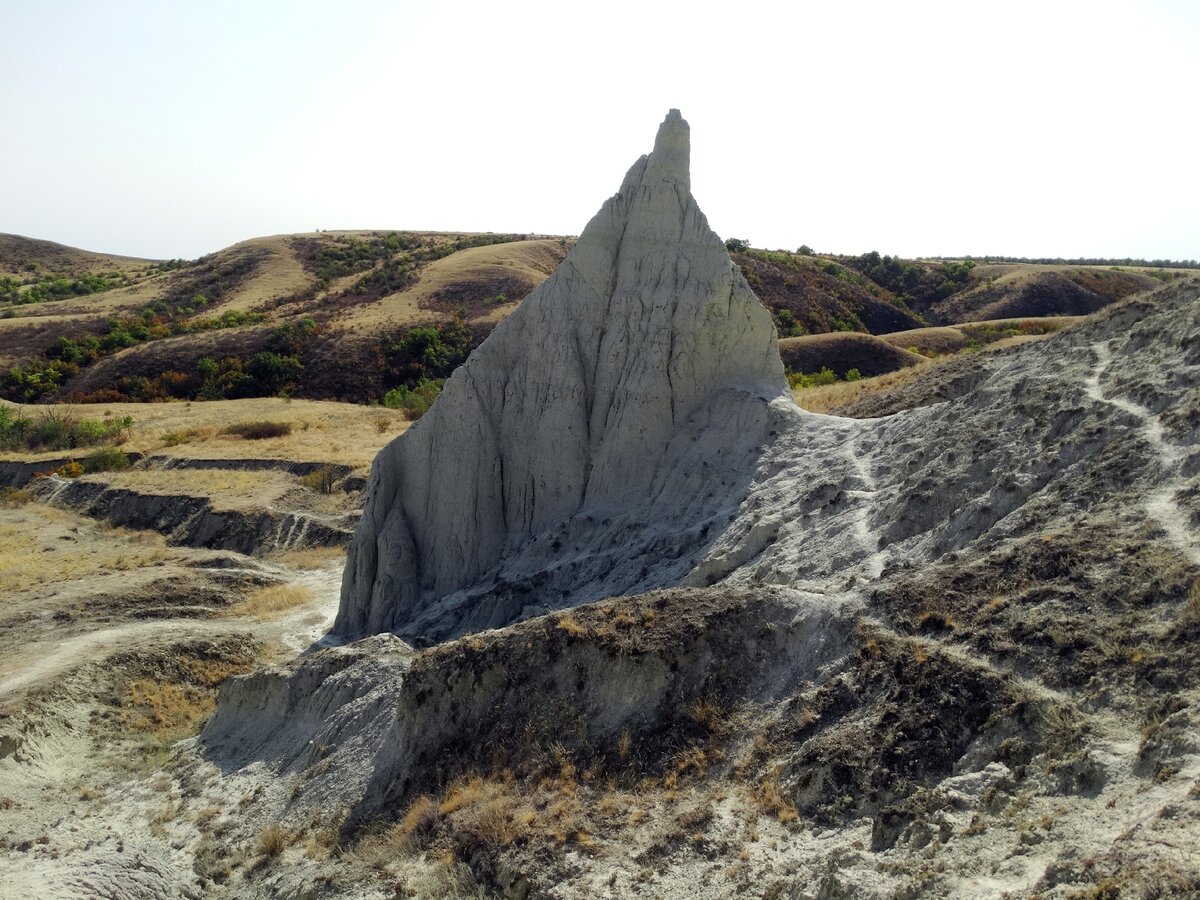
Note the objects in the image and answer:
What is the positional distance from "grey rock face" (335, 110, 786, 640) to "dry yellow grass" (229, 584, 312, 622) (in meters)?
3.66

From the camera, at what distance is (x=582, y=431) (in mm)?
20156

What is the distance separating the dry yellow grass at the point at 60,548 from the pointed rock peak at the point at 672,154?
742 inches

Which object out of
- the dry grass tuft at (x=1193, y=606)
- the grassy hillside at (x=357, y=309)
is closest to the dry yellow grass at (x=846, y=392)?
the grassy hillside at (x=357, y=309)

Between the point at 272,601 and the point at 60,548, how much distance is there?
1087cm

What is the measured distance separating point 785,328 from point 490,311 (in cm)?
2308

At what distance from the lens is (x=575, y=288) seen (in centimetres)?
2133

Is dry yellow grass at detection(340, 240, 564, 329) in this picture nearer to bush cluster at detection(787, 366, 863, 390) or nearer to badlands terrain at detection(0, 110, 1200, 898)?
bush cluster at detection(787, 366, 863, 390)

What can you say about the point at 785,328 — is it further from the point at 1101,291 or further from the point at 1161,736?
the point at 1161,736

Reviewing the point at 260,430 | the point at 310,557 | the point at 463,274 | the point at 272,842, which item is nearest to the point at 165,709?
the point at 272,842

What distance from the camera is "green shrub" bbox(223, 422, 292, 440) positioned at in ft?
147

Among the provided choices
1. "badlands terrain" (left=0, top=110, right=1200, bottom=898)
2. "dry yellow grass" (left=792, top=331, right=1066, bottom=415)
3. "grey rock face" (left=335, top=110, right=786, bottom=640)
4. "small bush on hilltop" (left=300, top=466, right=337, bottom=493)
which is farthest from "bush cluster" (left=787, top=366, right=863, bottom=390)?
"grey rock face" (left=335, top=110, right=786, bottom=640)

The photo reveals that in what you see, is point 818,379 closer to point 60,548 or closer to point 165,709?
point 60,548

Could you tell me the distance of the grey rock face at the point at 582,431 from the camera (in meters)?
18.7

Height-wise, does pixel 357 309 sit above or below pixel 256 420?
above
